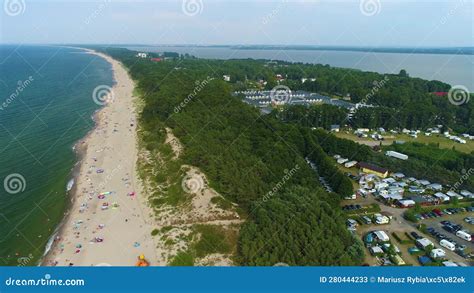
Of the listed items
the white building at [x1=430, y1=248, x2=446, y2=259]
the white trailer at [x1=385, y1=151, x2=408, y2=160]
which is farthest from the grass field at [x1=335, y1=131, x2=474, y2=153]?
the white building at [x1=430, y1=248, x2=446, y2=259]

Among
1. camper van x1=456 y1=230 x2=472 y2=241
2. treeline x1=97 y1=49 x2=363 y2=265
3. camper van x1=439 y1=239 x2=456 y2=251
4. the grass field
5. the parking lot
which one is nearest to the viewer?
treeline x1=97 y1=49 x2=363 y2=265

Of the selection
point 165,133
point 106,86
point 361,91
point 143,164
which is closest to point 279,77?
point 361,91

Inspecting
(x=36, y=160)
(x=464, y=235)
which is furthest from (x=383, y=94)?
(x=36, y=160)

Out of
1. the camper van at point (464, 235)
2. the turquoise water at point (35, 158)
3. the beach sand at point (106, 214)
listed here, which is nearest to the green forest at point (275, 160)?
the beach sand at point (106, 214)

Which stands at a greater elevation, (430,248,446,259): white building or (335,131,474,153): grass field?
(335,131,474,153): grass field

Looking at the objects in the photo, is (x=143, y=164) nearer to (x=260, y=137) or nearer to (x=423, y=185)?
(x=260, y=137)

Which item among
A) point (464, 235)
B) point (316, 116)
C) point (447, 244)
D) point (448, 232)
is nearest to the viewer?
point (447, 244)

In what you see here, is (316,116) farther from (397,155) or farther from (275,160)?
(275,160)

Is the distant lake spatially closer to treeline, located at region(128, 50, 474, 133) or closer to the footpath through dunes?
treeline, located at region(128, 50, 474, 133)
